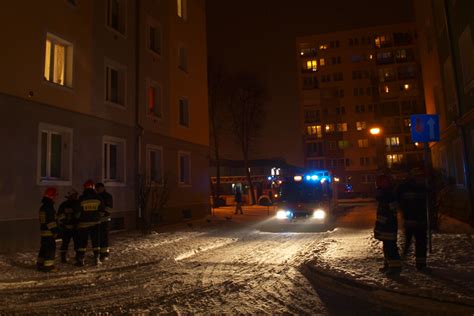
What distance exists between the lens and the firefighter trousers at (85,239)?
32.5ft

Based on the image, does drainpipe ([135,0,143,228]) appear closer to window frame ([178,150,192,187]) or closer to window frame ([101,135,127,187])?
window frame ([101,135,127,187])

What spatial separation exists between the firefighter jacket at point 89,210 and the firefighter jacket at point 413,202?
6.93 m

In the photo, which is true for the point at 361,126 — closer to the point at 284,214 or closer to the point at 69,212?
the point at 284,214

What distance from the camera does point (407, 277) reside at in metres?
7.48

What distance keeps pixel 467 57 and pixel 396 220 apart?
1098cm

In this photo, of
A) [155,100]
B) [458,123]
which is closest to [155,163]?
[155,100]

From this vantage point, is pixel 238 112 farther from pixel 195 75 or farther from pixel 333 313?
pixel 333 313

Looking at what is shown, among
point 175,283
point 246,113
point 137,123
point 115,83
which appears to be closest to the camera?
point 175,283

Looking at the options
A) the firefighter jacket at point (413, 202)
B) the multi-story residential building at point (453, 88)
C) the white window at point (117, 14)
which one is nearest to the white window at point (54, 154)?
the white window at point (117, 14)

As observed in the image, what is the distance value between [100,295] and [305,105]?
6361 cm

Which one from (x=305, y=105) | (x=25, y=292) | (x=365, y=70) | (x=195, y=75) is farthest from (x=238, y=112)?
(x=25, y=292)

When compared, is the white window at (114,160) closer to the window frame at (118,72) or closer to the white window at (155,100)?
the window frame at (118,72)

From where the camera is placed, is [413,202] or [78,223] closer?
[413,202]

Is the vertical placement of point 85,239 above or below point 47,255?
above
